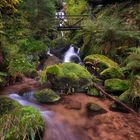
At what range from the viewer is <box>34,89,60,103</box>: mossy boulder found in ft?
29.5

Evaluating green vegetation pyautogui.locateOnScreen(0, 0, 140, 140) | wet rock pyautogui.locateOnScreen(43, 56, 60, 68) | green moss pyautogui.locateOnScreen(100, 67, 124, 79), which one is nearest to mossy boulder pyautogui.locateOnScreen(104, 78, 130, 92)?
green vegetation pyautogui.locateOnScreen(0, 0, 140, 140)

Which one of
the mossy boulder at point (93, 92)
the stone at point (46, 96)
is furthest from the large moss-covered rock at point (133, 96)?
the stone at point (46, 96)

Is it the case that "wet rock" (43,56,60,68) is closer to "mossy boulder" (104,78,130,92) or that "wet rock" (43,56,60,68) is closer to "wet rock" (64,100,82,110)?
"mossy boulder" (104,78,130,92)

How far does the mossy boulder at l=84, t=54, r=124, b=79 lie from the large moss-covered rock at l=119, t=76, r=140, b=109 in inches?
79.5

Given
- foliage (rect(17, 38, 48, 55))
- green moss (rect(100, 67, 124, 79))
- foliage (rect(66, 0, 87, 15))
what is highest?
foliage (rect(66, 0, 87, 15))

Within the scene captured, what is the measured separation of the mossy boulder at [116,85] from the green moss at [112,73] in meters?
0.63

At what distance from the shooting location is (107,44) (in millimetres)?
→ 13562

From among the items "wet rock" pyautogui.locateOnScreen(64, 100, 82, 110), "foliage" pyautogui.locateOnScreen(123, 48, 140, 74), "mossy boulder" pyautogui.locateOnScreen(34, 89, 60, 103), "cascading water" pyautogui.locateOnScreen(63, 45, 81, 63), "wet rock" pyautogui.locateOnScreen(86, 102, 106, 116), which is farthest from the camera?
"cascading water" pyautogui.locateOnScreen(63, 45, 81, 63)

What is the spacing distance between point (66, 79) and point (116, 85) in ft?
6.10

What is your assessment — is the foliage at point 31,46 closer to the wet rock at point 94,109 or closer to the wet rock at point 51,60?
the wet rock at point 51,60

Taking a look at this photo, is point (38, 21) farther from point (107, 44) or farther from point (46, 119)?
point (46, 119)

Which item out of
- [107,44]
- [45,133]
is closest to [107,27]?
[107,44]

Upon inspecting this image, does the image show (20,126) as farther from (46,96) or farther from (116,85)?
(116,85)

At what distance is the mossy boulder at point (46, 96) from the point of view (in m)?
8.99
